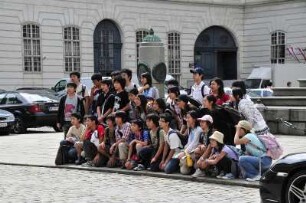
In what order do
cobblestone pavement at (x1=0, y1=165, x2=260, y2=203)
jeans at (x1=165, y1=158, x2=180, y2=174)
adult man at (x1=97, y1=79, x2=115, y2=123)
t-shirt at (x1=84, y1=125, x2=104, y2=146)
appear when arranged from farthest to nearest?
1. adult man at (x1=97, y1=79, x2=115, y2=123)
2. t-shirt at (x1=84, y1=125, x2=104, y2=146)
3. jeans at (x1=165, y1=158, x2=180, y2=174)
4. cobblestone pavement at (x1=0, y1=165, x2=260, y2=203)

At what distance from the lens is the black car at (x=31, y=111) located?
76.5 ft

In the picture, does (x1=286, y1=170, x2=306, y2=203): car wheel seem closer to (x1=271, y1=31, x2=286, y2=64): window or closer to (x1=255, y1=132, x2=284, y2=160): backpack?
(x1=255, y1=132, x2=284, y2=160): backpack

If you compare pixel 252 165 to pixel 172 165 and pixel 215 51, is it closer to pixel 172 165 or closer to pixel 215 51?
pixel 172 165

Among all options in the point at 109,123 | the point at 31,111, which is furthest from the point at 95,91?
the point at 31,111

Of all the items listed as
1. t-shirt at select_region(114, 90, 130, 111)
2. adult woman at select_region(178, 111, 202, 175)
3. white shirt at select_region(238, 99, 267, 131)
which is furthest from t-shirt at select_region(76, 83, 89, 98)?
white shirt at select_region(238, 99, 267, 131)

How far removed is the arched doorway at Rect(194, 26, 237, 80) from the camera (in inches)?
1997

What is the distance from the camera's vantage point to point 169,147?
11984 mm

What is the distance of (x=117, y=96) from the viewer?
44.5 ft

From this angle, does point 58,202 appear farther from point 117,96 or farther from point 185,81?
point 185,81

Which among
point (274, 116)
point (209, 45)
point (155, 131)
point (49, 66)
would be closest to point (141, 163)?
point (155, 131)

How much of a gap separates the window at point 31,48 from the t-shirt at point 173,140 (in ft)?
100

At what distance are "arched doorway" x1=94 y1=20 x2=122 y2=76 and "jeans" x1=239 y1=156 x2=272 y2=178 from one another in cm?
3460

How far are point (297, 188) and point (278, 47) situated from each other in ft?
146

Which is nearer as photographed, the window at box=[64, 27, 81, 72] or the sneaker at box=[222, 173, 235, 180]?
the sneaker at box=[222, 173, 235, 180]
